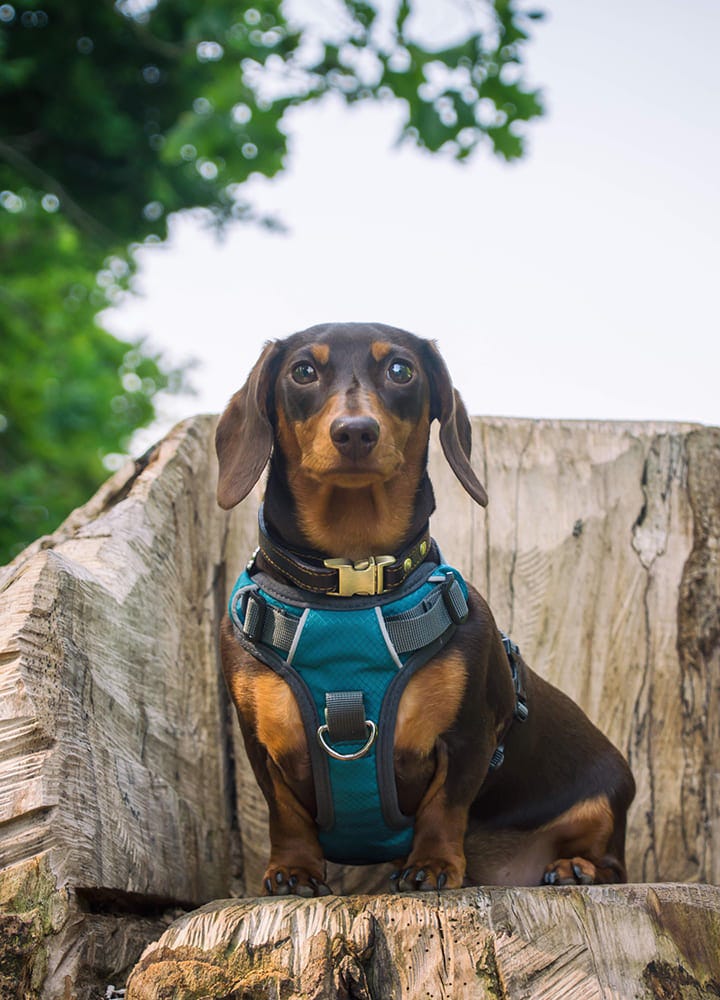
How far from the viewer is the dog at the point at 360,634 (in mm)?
2459

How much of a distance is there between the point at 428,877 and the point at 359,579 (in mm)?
655

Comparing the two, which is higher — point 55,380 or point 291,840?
point 55,380

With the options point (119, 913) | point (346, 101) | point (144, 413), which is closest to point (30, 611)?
point (119, 913)

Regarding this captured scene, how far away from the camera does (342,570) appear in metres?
2.53

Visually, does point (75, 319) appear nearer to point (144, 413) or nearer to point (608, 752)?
point (144, 413)

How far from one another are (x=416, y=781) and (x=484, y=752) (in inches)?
6.7

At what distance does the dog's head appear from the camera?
8.13 feet

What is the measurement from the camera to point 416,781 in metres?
2.53

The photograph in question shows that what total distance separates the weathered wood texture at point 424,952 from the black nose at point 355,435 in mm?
913

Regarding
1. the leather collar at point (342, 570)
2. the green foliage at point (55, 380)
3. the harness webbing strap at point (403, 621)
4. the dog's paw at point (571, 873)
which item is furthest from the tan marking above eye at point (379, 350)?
the green foliage at point (55, 380)

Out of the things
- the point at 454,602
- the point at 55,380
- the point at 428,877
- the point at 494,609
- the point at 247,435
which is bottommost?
the point at 428,877

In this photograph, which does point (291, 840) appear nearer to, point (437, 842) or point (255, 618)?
point (437, 842)

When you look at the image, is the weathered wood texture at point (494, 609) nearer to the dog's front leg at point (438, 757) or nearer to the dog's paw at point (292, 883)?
the dog's paw at point (292, 883)

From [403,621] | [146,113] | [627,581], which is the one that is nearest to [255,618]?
[403,621]
